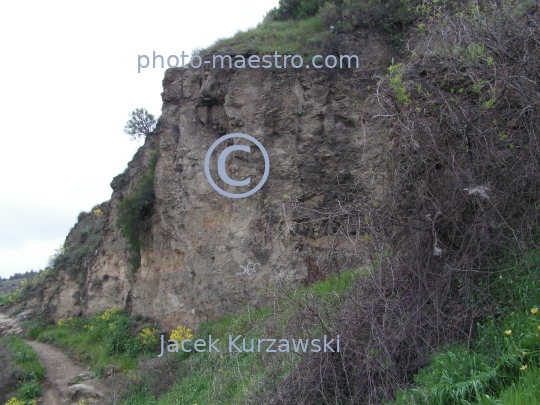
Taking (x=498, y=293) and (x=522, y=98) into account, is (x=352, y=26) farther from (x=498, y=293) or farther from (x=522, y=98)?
(x=498, y=293)

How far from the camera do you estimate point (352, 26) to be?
10.9 meters

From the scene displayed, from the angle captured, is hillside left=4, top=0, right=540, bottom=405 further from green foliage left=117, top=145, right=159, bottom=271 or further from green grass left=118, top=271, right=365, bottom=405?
green foliage left=117, top=145, right=159, bottom=271

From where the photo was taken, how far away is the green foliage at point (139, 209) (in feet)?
44.8

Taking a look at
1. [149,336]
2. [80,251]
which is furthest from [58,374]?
[80,251]

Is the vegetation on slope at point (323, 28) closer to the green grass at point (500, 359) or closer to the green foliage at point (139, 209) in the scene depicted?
the green foliage at point (139, 209)

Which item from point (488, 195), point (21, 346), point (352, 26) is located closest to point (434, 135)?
Answer: point (488, 195)

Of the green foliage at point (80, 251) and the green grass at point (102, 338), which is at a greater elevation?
the green foliage at point (80, 251)

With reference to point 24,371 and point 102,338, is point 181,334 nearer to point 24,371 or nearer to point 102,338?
point 102,338

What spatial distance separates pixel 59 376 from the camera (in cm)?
1351

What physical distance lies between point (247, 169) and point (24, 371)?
8810mm

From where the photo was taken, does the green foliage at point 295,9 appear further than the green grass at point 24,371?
Yes

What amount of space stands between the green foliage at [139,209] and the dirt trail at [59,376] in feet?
11.5

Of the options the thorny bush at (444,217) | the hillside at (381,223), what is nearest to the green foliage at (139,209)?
the hillside at (381,223)

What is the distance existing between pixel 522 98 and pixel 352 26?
262 inches
